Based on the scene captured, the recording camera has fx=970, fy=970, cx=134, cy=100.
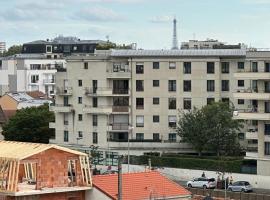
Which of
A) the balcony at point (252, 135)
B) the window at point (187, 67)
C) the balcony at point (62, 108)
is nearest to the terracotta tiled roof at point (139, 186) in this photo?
the balcony at point (252, 135)

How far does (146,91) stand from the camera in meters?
102

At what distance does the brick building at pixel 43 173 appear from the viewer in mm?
55812

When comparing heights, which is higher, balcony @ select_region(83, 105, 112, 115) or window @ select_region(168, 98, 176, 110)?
window @ select_region(168, 98, 176, 110)

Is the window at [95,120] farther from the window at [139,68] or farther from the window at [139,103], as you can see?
the window at [139,68]

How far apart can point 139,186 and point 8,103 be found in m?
85.4

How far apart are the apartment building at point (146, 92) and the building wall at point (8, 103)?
39280mm

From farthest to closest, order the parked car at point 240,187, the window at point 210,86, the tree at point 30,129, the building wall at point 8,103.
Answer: the building wall at point 8,103 → the tree at point 30,129 → the window at point 210,86 → the parked car at point 240,187

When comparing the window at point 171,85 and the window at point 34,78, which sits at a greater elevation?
the window at point 34,78

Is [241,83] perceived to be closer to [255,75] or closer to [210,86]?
[210,86]

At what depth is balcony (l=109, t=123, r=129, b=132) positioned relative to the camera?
10256 cm

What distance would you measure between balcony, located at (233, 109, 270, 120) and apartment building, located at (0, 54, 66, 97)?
273ft

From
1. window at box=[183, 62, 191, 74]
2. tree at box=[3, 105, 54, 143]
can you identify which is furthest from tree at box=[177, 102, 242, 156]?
tree at box=[3, 105, 54, 143]

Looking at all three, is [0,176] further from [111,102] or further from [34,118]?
[34,118]

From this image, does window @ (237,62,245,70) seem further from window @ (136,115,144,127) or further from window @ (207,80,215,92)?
window @ (136,115,144,127)
